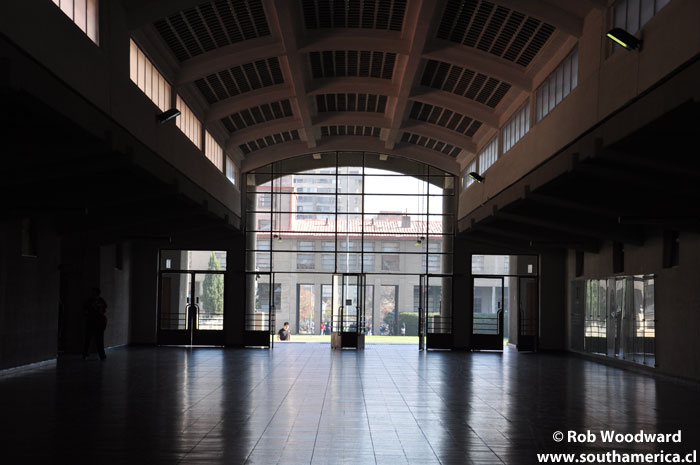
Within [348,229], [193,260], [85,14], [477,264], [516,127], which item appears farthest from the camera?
[348,229]

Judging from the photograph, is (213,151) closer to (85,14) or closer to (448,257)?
(448,257)

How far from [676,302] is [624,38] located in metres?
7.59

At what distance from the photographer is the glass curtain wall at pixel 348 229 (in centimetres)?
2733

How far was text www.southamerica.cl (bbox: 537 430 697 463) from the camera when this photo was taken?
24.5ft

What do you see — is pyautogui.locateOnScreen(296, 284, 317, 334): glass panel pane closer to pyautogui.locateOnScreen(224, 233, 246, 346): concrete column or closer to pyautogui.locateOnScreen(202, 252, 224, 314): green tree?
pyautogui.locateOnScreen(224, 233, 246, 346): concrete column

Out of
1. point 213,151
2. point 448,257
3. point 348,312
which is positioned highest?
point 213,151

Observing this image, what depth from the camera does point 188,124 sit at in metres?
19.9

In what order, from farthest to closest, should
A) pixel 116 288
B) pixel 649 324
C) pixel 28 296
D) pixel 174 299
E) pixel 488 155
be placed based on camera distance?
pixel 174 299, pixel 116 288, pixel 488 155, pixel 649 324, pixel 28 296

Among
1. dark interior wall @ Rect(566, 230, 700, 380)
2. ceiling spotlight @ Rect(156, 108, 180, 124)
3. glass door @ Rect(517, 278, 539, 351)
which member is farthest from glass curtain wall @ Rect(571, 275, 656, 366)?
ceiling spotlight @ Rect(156, 108, 180, 124)

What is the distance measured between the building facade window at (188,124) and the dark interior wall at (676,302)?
11.2 m

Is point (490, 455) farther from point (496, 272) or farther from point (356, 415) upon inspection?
point (496, 272)

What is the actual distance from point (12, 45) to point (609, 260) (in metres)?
16.4

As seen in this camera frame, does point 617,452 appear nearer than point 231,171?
Yes

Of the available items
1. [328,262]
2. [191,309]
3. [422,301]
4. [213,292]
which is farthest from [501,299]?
[191,309]
